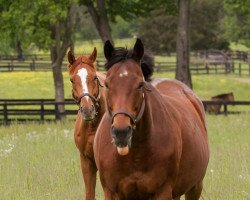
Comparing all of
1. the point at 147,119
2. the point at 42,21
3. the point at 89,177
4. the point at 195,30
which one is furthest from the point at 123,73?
the point at 195,30

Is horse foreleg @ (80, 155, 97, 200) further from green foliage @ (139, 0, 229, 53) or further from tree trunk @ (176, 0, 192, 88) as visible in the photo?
green foliage @ (139, 0, 229, 53)

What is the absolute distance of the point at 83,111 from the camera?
8.91 m

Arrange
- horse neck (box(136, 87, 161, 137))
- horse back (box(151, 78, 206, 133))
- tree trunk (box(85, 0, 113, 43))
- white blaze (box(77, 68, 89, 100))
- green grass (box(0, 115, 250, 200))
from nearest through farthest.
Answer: horse neck (box(136, 87, 161, 137)), horse back (box(151, 78, 206, 133)), white blaze (box(77, 68, 89, 100)), green grass (box(0, 115, 250, 200)), tree trunk (box(85, 0, 113, 43))

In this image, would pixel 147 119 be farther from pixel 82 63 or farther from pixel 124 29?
pixel 124 29

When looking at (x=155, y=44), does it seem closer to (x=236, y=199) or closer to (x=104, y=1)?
(x=104, y=1)

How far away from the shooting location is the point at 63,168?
1234cm

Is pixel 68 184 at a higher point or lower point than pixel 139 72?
lower

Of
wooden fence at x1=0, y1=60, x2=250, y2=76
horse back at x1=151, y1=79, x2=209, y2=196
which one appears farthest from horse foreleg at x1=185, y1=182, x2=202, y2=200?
wooden fence at x1=0, y1=60, x2=250, y2=76

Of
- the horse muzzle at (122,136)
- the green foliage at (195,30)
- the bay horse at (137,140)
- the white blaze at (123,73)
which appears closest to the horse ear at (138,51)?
the bay horse at (137,140)

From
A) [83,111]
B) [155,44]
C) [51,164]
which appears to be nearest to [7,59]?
[155,44]

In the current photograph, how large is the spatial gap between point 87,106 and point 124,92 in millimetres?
3472

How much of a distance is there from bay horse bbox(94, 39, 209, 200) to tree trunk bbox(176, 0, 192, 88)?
24619 millimetres

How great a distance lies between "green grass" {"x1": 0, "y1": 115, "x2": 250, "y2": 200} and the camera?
9.92 meters

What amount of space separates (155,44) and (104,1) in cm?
4081
